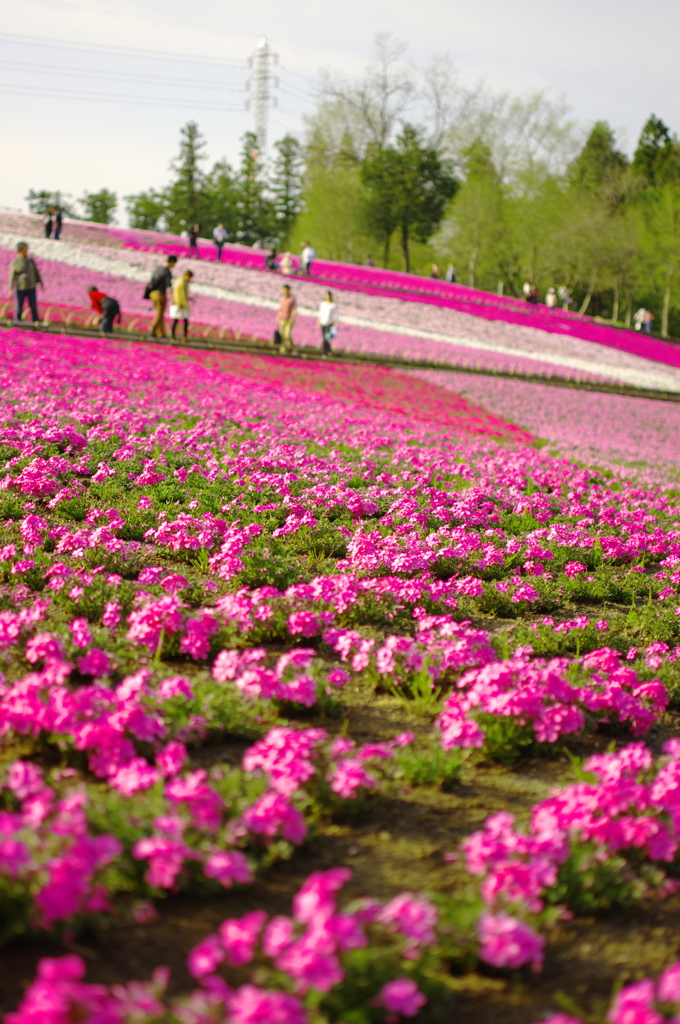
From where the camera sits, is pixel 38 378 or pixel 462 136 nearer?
pixel 38 378

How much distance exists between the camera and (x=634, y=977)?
246 cm

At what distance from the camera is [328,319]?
23234 millimetres

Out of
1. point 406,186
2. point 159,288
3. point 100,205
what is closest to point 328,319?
point 159,288

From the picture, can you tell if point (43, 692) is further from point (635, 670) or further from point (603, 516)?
point (603, 516)

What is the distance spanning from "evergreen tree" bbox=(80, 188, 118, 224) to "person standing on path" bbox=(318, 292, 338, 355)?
3433 inches

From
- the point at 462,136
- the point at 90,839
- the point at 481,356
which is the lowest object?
the point at 90,839

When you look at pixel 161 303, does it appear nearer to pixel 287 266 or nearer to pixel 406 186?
pixel 287 266

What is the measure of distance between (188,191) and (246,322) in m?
64.8

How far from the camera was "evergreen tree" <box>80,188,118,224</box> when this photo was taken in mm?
100188

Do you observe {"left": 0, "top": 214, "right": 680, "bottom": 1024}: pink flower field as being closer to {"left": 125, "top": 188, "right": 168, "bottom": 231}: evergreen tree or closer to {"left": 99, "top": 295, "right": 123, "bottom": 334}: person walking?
{"left": 99, "top": 295, "right": 123, "bottom": 334}: person walking

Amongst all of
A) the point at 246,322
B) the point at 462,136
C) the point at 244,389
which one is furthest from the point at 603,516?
the point at 462,136

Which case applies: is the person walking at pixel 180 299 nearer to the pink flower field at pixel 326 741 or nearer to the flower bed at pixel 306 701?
the pink flower field at pixel 326 741

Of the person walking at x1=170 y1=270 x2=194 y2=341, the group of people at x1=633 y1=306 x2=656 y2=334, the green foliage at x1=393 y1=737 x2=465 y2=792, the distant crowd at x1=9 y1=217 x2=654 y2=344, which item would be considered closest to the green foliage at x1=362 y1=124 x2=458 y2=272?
the group of people at x1=633 y1=306 x2=656 y2=334

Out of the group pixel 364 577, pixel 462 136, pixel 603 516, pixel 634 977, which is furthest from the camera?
pixel 462 136
